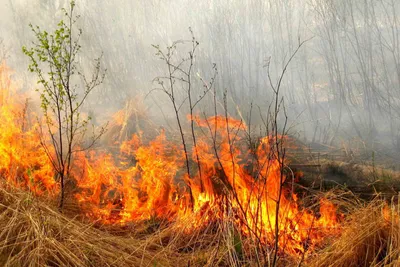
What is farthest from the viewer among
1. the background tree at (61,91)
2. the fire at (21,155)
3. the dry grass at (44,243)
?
the fire at (21,155)

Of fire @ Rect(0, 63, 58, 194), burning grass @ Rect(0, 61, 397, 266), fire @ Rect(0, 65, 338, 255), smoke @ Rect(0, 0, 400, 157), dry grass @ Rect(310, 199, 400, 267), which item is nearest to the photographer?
dry grass @ Rect(310, 199, 400, 267)

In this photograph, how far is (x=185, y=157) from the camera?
197 inches

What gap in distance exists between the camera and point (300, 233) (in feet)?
10.9

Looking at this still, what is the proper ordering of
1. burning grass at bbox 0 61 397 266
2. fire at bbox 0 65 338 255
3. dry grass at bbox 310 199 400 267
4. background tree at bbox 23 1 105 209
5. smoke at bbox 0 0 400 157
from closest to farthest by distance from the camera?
dry grass at bbox 310 199 400 267, burning grass at bbox 0 61 397 266, background tree at bbox 23 1 105 209, fire at bbox 0 65 338 255, smoke at bbox 0 0 400 157

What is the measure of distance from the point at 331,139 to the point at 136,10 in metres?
5.87

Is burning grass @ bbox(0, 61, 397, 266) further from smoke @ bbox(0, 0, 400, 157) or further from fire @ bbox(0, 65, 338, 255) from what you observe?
smoke @ bbox(0, 0, 400, 157)

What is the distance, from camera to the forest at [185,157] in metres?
2.59

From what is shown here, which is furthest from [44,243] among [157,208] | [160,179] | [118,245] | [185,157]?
[185,157]

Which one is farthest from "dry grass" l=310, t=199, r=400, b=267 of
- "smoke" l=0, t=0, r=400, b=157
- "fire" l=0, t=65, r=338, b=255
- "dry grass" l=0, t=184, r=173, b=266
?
"smoke" l=0, t=0, r=400, b=157

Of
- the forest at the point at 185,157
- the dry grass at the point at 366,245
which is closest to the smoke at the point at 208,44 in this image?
the forest at the point at 185,157

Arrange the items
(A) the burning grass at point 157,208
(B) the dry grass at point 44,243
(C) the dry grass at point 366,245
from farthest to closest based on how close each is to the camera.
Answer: (A) the burning grass at point 157,208
(B) the dry grass at point 44,243
(C) the dry grass at point 366,245

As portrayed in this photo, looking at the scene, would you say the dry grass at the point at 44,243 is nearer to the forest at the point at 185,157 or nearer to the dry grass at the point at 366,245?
the forest at the point at 185,157

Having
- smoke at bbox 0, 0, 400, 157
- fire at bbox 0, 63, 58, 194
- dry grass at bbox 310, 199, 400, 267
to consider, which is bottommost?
dry grass at bbox 310, 199, 400, 267

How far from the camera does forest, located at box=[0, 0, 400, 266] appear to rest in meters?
2.59
